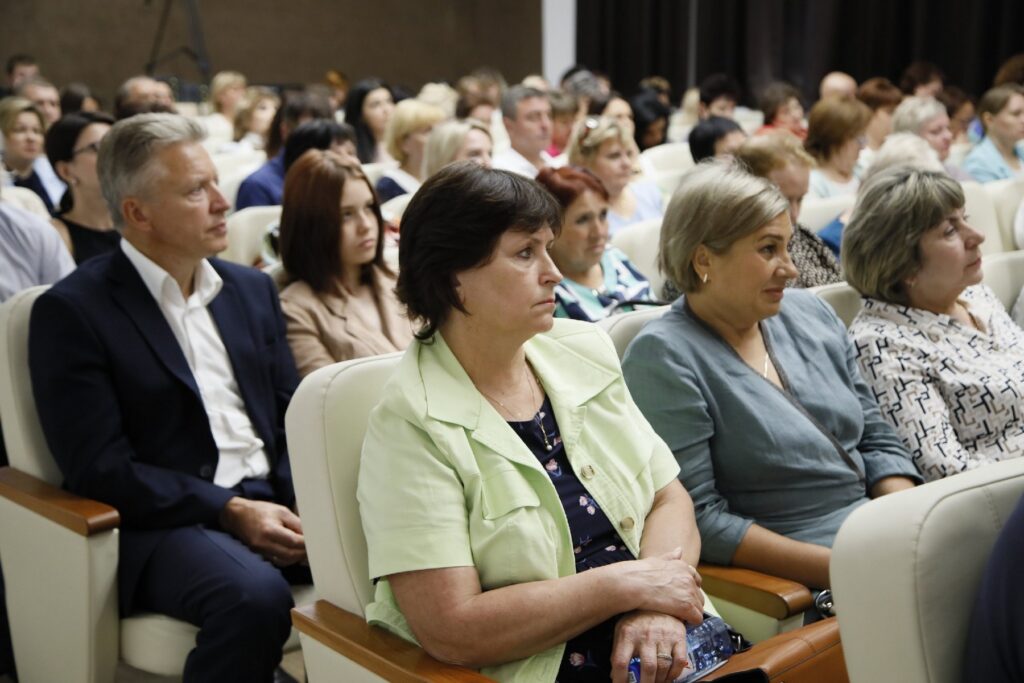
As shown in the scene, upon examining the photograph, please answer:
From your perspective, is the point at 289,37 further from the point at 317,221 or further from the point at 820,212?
the point at 317,221

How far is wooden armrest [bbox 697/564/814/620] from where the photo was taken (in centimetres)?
192

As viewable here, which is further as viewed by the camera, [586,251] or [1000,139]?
[1000,139]

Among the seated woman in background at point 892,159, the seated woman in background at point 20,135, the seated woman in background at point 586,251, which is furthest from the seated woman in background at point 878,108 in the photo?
the seated woman in background at point 20,135

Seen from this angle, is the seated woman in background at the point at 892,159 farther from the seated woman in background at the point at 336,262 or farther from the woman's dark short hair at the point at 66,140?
the woman's dark short hair at the point at 66,140

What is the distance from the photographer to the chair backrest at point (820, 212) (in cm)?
401

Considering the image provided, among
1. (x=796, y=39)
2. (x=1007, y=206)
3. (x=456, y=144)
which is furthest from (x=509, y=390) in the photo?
(x=796, y=39)

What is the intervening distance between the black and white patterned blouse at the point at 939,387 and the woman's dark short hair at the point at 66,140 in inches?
96.9

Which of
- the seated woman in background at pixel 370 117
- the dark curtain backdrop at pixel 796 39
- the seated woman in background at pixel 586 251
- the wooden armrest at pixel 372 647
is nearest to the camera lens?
the wooden armrest at pixel 372 647

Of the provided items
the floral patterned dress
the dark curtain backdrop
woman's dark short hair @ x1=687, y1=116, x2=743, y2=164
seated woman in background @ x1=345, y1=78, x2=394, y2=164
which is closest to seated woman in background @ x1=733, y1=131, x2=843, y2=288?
woman's dark short hair @ x1=687, y1=116, x2=743, y2=164

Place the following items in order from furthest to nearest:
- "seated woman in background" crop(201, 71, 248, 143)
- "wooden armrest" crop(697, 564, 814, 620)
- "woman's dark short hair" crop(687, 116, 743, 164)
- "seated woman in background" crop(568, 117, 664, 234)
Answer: "seated woman in background" crop(201, 71, 248, 143) → "woman's dark short hair" crop(687, 116, 743, 164) → "seated woman in background" crop(568, 117, 664, 234) → "wooden armrest" crop(697, 564, 814, 620)

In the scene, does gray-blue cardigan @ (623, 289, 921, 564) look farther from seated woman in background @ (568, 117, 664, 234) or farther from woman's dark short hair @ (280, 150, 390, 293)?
seated woman in background @ (568, 117, 664, 234)

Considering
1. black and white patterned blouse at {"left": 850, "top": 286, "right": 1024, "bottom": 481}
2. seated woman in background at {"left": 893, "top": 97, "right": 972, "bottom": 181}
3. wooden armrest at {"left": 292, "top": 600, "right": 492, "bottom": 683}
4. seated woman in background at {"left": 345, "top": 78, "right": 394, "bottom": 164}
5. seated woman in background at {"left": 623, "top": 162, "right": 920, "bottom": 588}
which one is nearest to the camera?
wooden armrest at {"left": 292, "top": 600, "right": 492, "bottom": 683}

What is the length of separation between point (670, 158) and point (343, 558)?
5.08 metres

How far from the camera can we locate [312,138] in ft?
Result: 15.1
